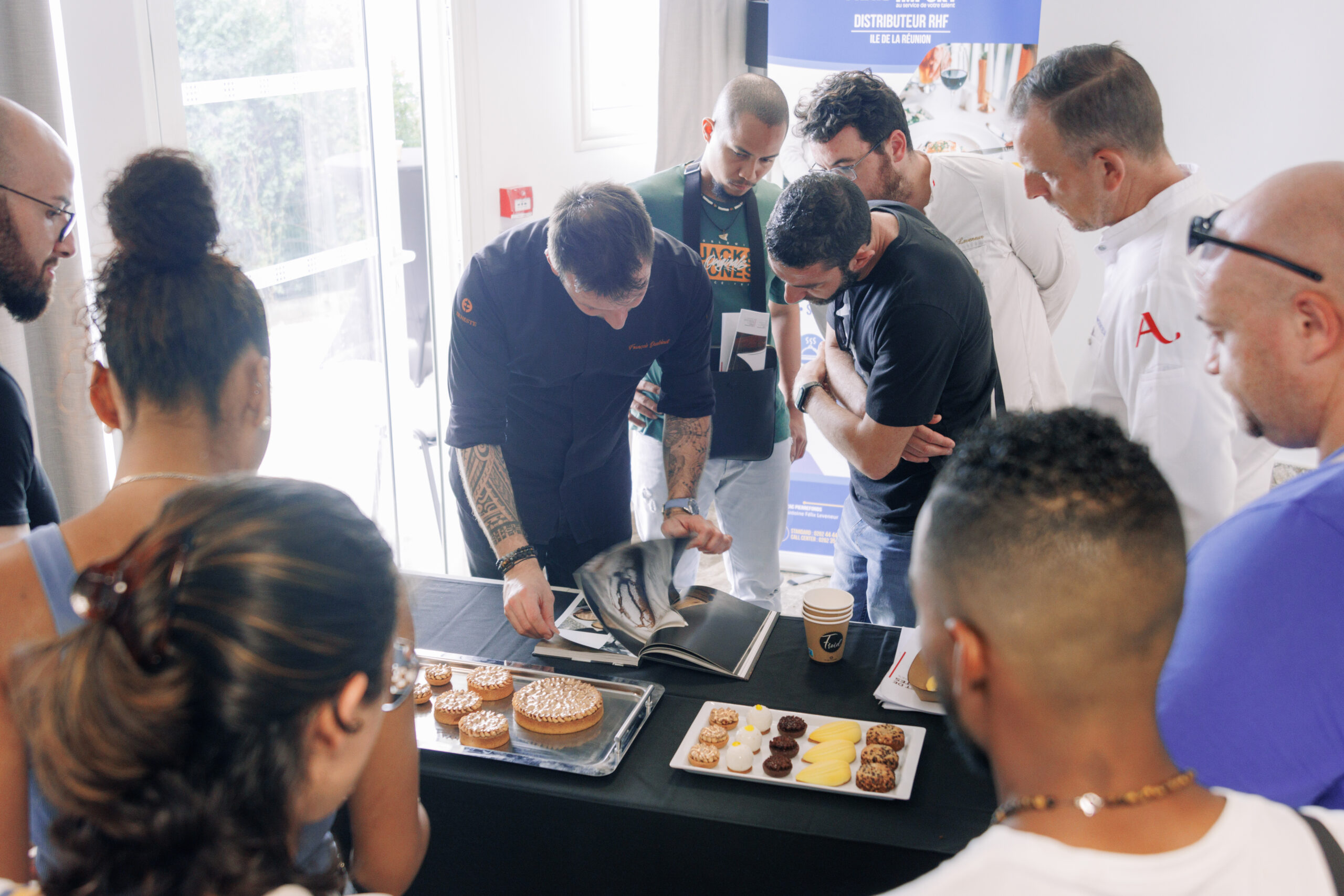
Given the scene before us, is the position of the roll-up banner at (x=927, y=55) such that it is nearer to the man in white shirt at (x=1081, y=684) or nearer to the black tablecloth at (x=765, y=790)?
the black tablecloth at (x=765, y=790)

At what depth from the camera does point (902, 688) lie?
1585 mm

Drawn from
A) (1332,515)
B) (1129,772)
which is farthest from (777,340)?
(1129,772)

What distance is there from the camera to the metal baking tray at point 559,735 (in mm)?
1415

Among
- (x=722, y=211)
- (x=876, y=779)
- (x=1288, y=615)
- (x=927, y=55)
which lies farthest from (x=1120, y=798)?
(x=927, y=55)

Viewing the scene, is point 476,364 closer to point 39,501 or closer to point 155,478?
point 39,501

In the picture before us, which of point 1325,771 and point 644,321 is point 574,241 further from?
point 1325,771

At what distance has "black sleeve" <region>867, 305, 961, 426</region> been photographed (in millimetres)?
1962

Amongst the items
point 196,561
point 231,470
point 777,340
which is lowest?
point 777,340

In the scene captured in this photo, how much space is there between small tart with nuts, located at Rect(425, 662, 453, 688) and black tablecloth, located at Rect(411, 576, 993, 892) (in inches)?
5.4

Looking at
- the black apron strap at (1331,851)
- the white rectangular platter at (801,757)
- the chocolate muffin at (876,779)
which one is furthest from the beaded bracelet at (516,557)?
the black apron strap at (1331,851)

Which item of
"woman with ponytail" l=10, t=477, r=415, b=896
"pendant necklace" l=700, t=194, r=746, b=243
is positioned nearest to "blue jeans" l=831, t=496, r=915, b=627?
"pendant necklace" l=700, t=194, r=746, b=243

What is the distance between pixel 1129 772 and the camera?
75cm

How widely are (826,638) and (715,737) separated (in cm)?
33

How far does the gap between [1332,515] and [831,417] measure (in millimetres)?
1301
